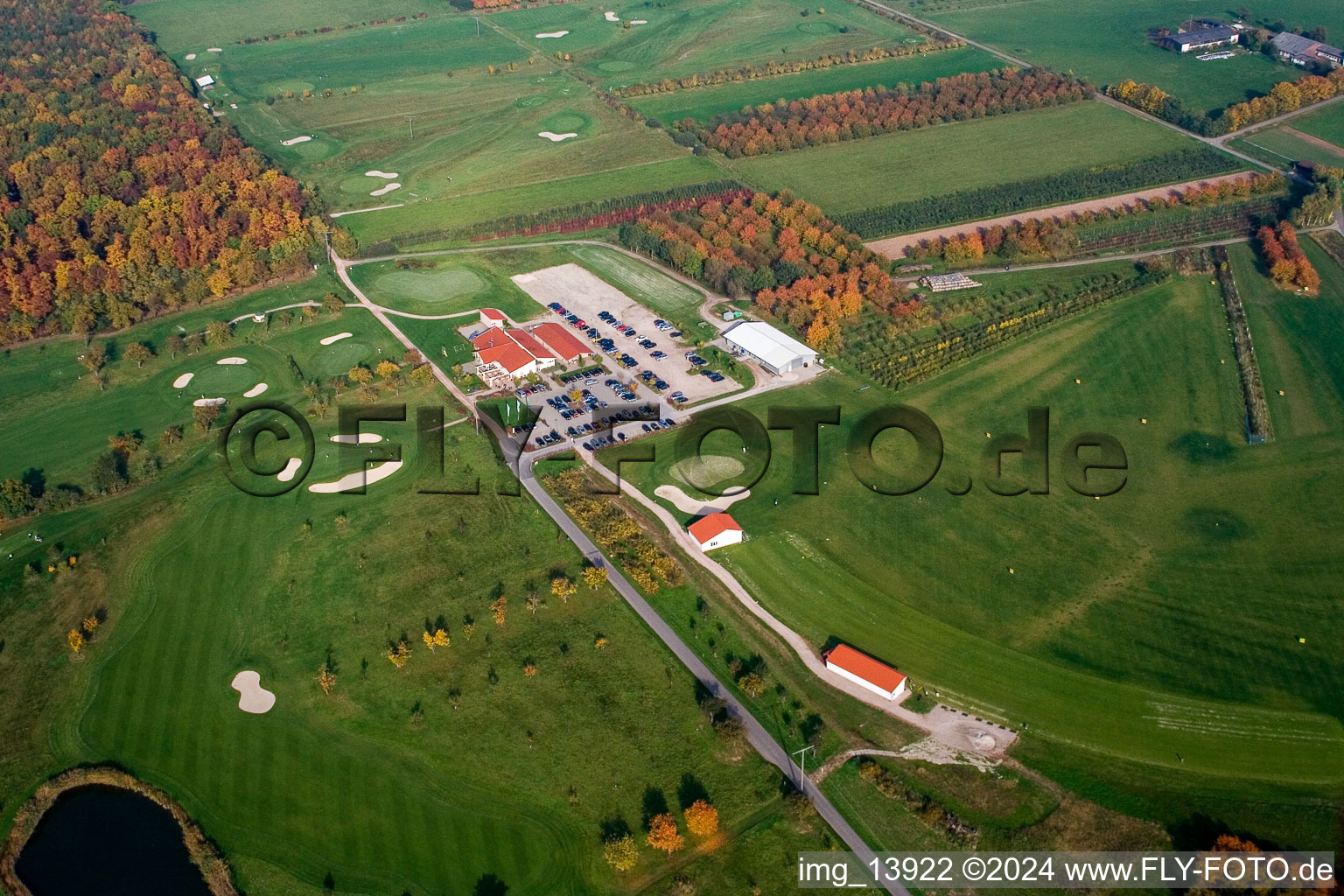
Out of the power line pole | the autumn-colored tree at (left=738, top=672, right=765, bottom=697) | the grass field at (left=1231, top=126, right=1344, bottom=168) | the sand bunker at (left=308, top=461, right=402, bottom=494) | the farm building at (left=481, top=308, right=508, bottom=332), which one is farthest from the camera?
the grass field at (left=1231, top=126, right=1344, bottom=168)

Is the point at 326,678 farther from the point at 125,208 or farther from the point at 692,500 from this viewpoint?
the point at 125,208

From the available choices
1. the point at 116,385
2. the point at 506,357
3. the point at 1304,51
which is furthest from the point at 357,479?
the point at 1304,51

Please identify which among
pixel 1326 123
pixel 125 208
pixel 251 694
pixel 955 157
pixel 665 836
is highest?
pixel 1326 123

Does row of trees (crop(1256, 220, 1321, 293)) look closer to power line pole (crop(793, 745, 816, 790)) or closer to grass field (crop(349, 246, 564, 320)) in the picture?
grass field (crop(349, 246, 564, 320))

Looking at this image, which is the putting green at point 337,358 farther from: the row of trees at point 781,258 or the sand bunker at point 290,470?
the row of trees at point 781,258

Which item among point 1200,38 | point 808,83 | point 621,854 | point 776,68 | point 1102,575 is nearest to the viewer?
point 621,854

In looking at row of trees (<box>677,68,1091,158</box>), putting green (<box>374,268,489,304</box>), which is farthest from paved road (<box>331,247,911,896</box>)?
row of trees (<box>677,68,1091,158</box>)

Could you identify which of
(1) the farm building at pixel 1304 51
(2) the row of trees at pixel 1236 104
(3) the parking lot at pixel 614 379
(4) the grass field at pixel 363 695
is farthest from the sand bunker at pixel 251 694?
(1) the farm building at pixel 1304 51
